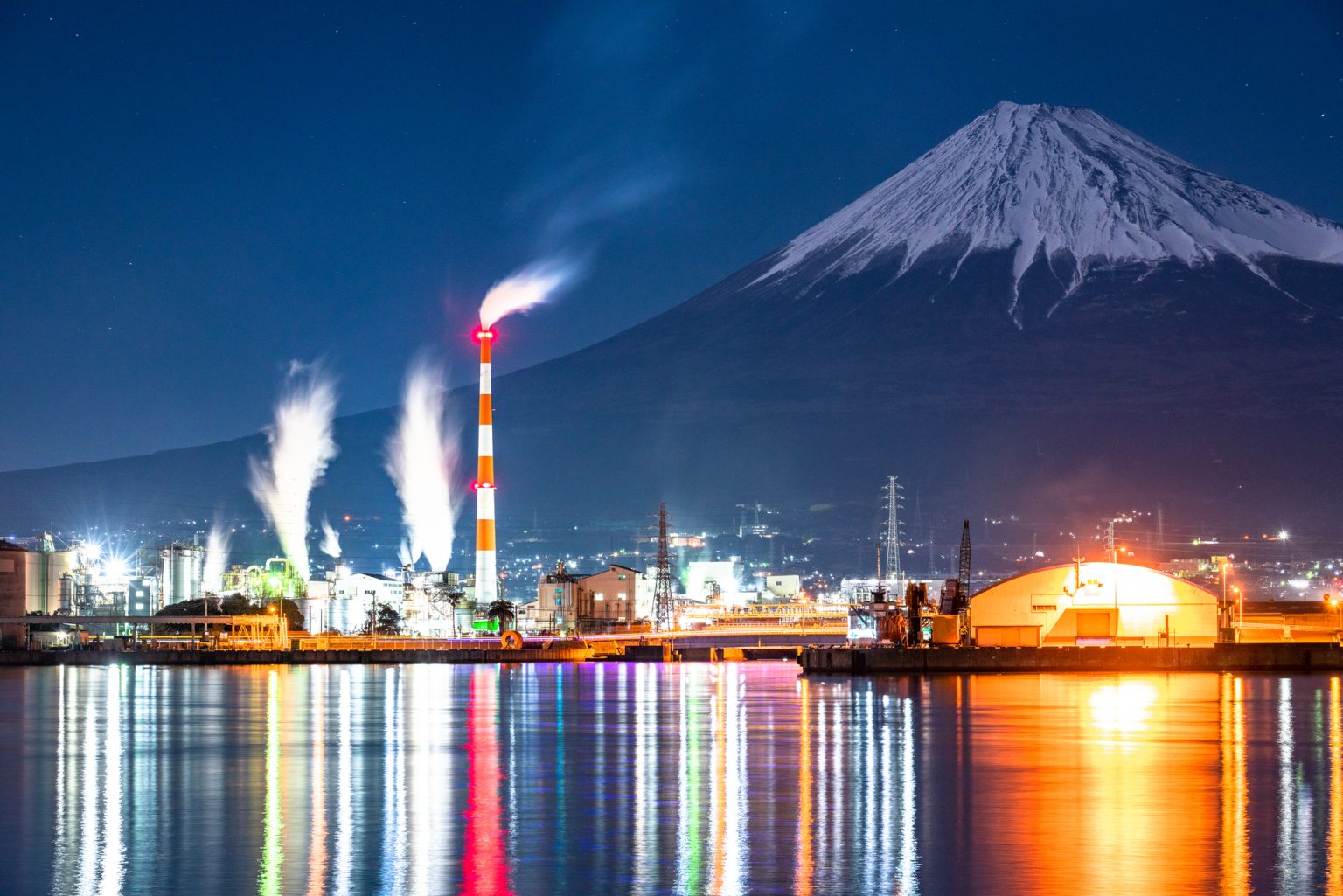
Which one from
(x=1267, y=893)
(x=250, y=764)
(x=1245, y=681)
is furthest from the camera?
(x=1245, y=681)

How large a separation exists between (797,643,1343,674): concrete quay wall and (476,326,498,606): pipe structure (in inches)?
1251

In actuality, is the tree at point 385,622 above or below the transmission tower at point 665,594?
below

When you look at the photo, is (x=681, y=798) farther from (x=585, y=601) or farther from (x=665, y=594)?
(x=585, y=601)

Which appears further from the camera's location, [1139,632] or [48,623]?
[48,623]

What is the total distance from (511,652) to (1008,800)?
202 ft

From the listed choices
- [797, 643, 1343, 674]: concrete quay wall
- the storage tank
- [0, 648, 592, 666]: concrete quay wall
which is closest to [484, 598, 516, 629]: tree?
[0, 648, 592, 666]: concrete quay wall

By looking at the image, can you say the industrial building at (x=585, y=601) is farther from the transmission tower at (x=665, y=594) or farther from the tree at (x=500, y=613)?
the tree at (x=500, y=613)

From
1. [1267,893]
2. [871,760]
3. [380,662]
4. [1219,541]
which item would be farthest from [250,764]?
[1219,541]

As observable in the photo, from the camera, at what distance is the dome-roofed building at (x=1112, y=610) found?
65.6 m

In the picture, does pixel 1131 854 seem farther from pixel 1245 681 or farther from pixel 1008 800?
pixel 1245 681

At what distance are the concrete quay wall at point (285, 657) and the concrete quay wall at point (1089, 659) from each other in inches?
836

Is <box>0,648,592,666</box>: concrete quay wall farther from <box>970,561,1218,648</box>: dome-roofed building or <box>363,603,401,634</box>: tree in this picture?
<box>970,561,1218,648</box>: dome-roofed building

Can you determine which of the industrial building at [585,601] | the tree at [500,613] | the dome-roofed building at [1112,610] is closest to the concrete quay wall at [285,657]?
the tree at [500,613]

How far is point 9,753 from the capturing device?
28.1m
